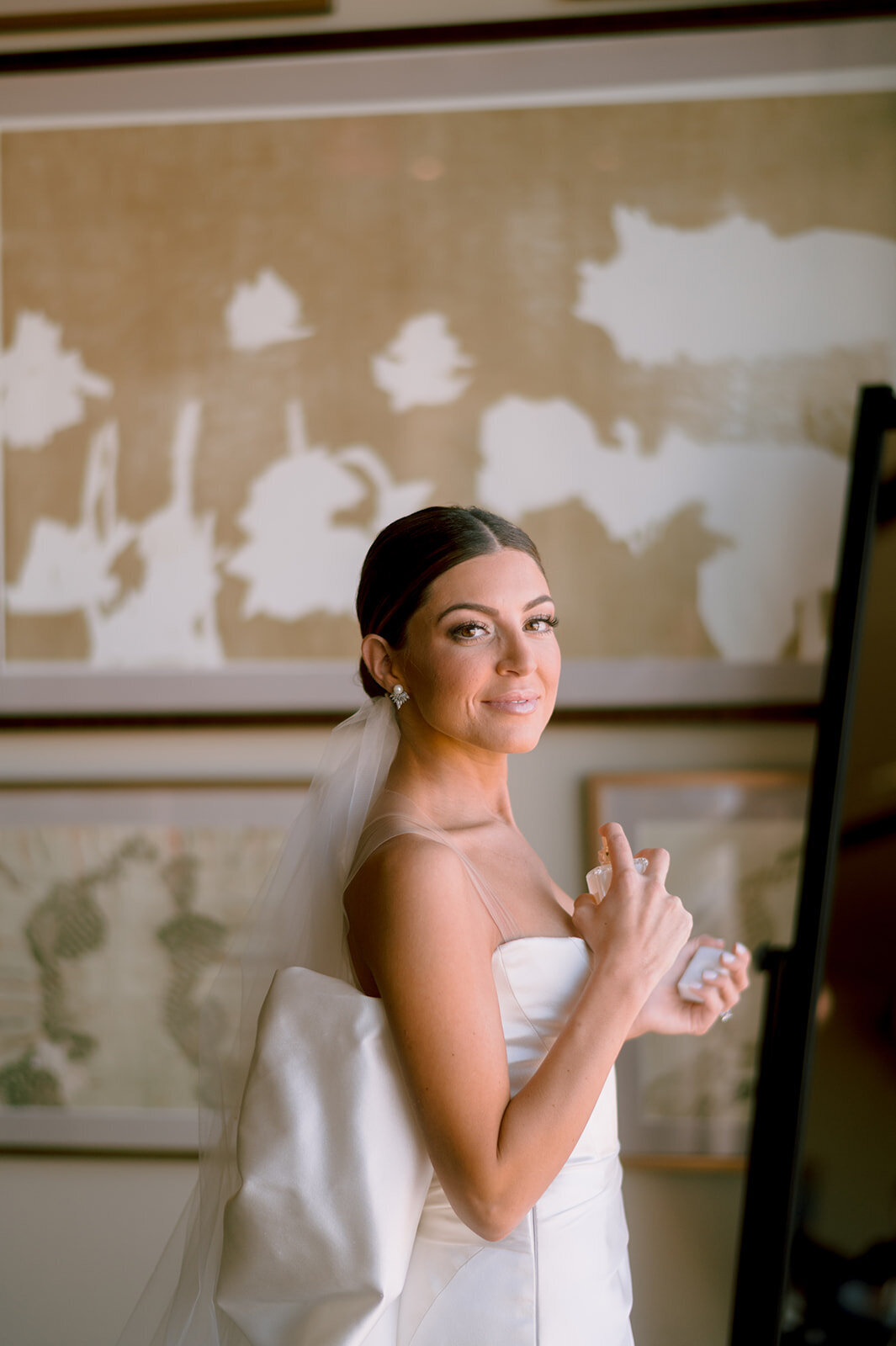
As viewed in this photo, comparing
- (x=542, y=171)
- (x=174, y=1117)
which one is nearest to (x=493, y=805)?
(x=174, y=1117)

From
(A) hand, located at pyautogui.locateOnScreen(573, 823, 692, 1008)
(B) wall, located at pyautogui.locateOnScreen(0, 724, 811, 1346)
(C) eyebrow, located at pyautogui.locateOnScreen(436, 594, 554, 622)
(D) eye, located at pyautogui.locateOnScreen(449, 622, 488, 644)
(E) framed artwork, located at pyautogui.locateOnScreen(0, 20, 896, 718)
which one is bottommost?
(B) wall, located at pyautogui.locateOnScreen(0, 724, 811, 1346)

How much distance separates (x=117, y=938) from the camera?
2.32 metres

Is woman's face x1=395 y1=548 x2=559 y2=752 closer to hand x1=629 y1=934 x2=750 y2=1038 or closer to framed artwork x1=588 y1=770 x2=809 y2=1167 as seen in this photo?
hand x1=629 y1=934 x2=750 y2=1038

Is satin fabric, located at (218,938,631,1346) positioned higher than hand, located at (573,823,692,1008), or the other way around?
hand, located at (573,823,692,1008)

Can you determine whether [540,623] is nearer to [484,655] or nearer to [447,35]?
[484,655]

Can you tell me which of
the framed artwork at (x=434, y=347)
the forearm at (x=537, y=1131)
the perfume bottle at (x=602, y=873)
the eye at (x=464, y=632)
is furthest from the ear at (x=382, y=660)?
the framed artwork at (x=434, y=347)

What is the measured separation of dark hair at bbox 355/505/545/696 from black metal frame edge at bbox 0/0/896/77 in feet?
4.84

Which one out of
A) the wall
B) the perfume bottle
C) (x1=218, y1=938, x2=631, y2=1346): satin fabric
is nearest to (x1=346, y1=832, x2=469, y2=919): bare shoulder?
(x1=218, y1=938, x2=631, y2=1346): satin fabric

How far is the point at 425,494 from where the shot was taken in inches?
90.1

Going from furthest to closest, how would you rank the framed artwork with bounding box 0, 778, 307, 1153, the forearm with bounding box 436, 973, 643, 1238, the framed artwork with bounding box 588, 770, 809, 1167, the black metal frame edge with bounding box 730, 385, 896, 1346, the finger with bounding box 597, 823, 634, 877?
the framed artwork with bounding box 0, 778, 307, 1153
the framed artwork with bounding box 588, 770, 809, 1167
the black metal frame edge with bounding box 730, 385, 896, 1346
the finger with bounding box 597, 823, 634, 877
the forearm with bounding box 436, 973, 643, 1238

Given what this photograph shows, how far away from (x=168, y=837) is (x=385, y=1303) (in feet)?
4.39

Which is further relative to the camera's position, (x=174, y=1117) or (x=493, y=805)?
(x=174, y=1117)

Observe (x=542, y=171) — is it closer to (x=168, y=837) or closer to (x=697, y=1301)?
(x=168, y=837)

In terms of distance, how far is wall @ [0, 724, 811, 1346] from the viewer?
2.18 metres
